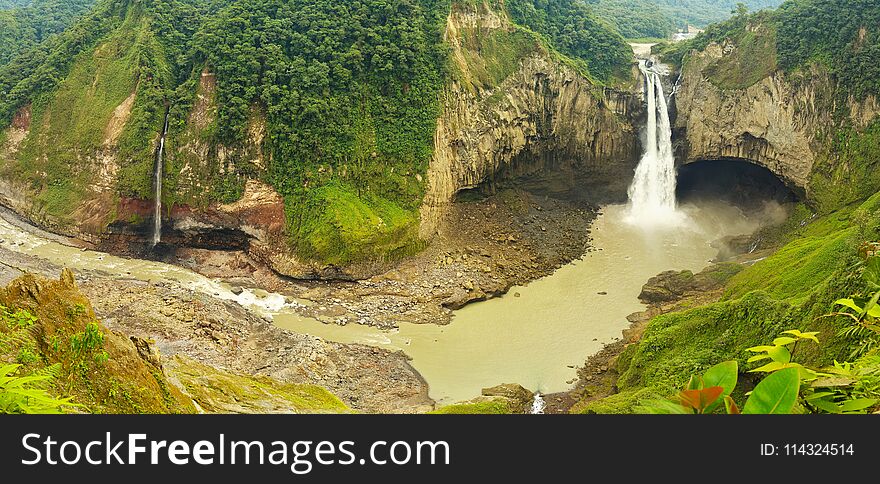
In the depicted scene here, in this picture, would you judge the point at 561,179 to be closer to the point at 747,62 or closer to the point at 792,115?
the point at 747,62

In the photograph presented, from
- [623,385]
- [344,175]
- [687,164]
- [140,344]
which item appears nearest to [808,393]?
[140,344]

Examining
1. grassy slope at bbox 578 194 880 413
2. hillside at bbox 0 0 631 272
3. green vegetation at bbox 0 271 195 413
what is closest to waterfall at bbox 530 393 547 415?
grassy slope at bbox 578 194 880 413

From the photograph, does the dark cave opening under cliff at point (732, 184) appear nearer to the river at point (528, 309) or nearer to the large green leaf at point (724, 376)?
the river at point (528, 309)

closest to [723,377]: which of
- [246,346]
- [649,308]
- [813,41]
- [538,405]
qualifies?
[538,405]

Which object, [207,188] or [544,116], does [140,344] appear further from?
[544,116]

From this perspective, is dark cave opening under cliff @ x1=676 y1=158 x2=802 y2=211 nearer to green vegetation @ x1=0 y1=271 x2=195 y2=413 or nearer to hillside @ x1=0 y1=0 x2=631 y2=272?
hillside @ x1=0 y1=0 x2=631 y2=272

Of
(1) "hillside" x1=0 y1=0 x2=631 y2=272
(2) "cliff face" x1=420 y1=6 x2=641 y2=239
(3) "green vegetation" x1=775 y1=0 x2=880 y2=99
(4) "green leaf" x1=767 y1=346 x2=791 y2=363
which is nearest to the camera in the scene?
(4) "green leaf" x1=767 y1=346 x2=791 y2=363
